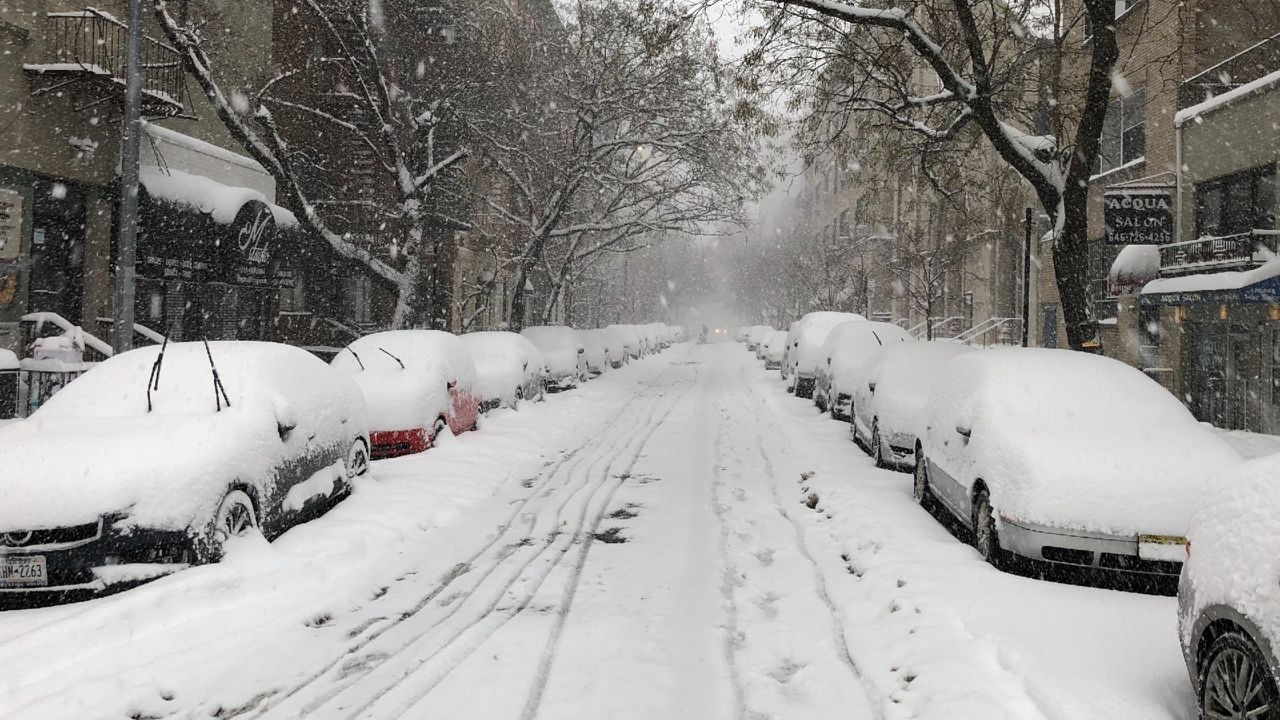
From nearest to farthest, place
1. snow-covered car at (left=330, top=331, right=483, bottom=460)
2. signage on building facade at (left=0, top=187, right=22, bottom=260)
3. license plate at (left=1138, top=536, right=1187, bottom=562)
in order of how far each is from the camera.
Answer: license plate at (left=1138, top=536, right=1187, bottom=562), snow-covered car at (left=330, top=331, right=483, bottom=460), signage on building facade at (left=0, top=187, right=22, bottom=260)

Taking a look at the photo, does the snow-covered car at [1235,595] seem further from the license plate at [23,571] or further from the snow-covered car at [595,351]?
the snow-covered car at [595,351]

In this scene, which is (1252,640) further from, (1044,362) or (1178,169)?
(1178,169)

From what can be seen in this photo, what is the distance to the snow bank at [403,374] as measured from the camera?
1029 centimetres

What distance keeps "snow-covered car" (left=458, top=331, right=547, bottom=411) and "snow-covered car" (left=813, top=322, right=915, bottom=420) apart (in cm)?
646

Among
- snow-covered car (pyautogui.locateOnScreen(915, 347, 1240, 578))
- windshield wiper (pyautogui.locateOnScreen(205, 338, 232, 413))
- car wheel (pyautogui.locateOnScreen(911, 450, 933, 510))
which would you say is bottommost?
car wheel (pyautogui.locateOnScreen(911, 450, 933, 510))

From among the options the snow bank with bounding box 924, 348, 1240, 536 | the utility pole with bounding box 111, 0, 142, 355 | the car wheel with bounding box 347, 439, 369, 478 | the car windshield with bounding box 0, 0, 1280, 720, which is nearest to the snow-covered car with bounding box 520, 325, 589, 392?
the car windshield with bounding box 0, 0, 1280, 720

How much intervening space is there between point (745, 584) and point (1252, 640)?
318 centimetres

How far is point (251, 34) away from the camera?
21.9 metres

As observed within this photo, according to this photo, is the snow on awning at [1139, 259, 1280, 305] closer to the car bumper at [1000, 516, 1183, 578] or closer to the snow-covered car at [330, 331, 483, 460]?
the car bumper at [1000, 516, 1183, 578]

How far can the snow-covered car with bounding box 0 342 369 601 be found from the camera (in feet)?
15.9

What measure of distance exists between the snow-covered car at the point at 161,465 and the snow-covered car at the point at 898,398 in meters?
6.42

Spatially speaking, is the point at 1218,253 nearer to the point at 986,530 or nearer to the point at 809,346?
the point at 809,346

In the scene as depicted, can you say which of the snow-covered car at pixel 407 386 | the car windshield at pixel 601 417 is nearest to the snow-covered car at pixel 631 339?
the car windshield at pixel 601 417

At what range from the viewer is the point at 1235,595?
10.4 ft
